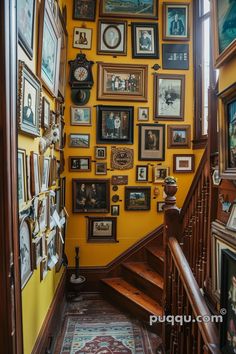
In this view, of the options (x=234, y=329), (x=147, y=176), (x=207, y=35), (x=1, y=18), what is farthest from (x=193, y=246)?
(x=207, y=35)

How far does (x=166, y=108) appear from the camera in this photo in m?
3.61

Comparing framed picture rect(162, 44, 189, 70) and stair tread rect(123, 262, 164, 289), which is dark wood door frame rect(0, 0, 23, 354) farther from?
framed picture rect(162, 44, 189, 70)

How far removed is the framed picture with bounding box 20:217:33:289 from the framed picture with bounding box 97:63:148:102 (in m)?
2.31

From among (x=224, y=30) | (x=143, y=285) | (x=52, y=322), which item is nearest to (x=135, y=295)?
(x=143, y=285)

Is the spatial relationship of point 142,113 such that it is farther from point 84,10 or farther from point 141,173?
point 84,10

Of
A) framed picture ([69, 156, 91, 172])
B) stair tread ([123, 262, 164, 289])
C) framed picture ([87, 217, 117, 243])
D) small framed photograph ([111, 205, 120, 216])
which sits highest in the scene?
framed picture ([69, 156, 91, 172])

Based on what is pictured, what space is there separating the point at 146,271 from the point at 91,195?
111 centimetres

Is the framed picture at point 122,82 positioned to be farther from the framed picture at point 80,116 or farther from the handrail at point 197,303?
the handrail at point 197,303

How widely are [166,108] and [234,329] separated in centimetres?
290

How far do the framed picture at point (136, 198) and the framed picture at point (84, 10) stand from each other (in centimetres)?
215

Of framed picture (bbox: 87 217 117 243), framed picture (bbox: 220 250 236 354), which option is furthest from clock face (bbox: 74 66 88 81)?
framed picture (bbox: 220 250 236 354)

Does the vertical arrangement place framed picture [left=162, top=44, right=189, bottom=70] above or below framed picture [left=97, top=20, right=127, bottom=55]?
below

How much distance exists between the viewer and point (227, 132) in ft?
4.75

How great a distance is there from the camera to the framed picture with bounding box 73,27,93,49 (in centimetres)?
347
